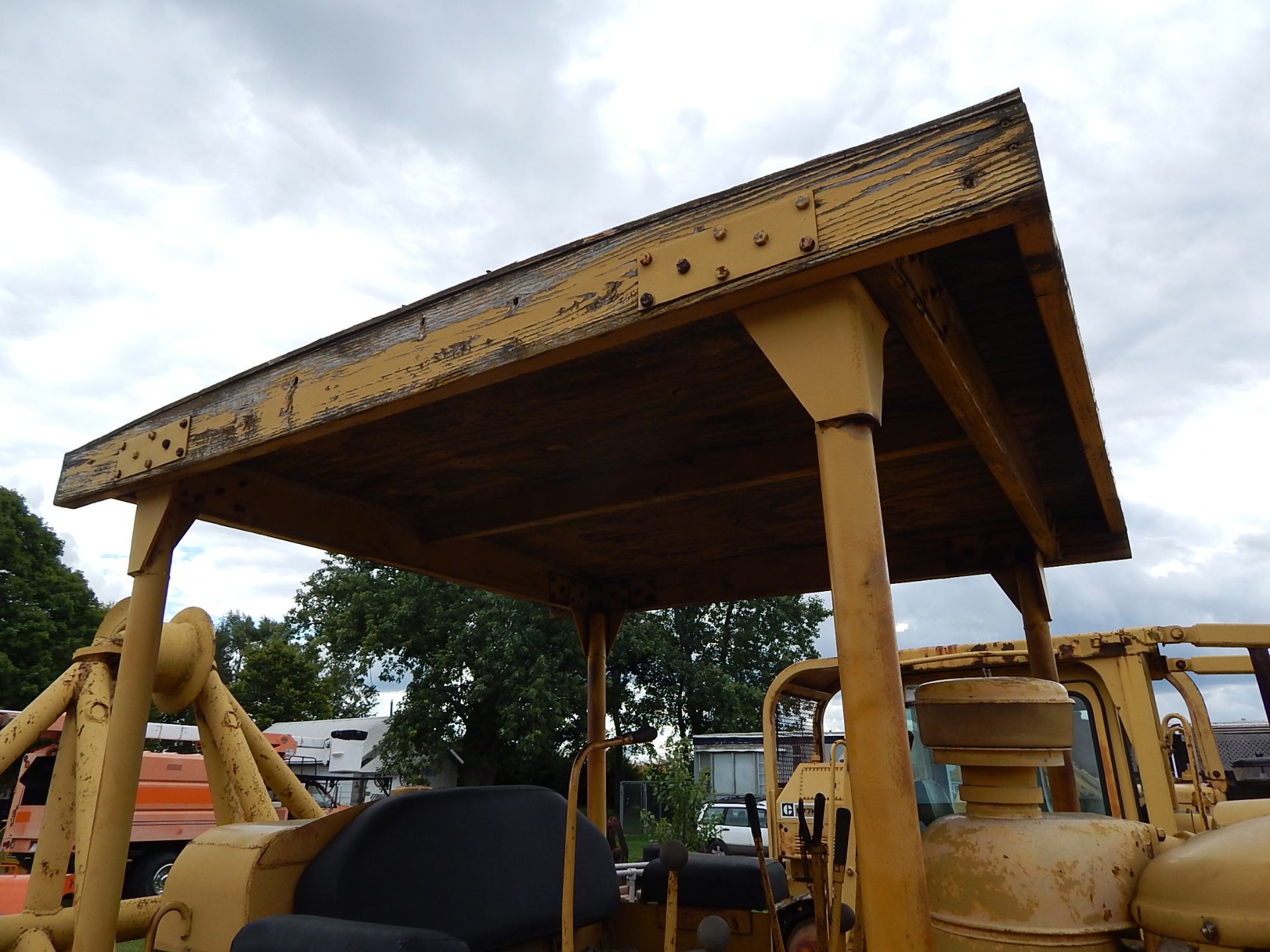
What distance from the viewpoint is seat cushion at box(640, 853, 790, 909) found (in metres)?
3.03

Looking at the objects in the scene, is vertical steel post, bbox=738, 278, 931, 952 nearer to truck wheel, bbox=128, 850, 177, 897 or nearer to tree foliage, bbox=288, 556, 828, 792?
truck wheel, bbox=128, 850, 177, 897

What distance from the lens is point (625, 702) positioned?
21.7 metres

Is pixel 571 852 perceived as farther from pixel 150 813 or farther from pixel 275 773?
pixel 150 813

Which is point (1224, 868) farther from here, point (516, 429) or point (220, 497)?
point (220, 497)

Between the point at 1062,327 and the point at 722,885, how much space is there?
2238 mm

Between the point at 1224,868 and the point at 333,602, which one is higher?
the point at 333,602

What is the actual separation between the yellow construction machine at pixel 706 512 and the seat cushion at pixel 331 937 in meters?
0.01

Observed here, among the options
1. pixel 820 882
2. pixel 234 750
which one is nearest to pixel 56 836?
pixel 234 750

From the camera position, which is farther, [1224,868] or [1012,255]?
[1012,255]

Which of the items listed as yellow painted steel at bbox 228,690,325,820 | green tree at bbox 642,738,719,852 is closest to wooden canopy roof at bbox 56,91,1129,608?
yellow painted steel at bbox 228,690,325,820

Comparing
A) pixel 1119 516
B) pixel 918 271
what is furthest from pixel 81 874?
pixel 1119 516

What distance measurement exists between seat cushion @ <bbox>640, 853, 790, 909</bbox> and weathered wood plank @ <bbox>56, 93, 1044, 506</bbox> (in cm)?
198

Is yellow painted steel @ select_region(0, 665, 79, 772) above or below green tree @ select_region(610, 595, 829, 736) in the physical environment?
below

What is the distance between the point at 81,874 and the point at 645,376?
2539 millimetres
